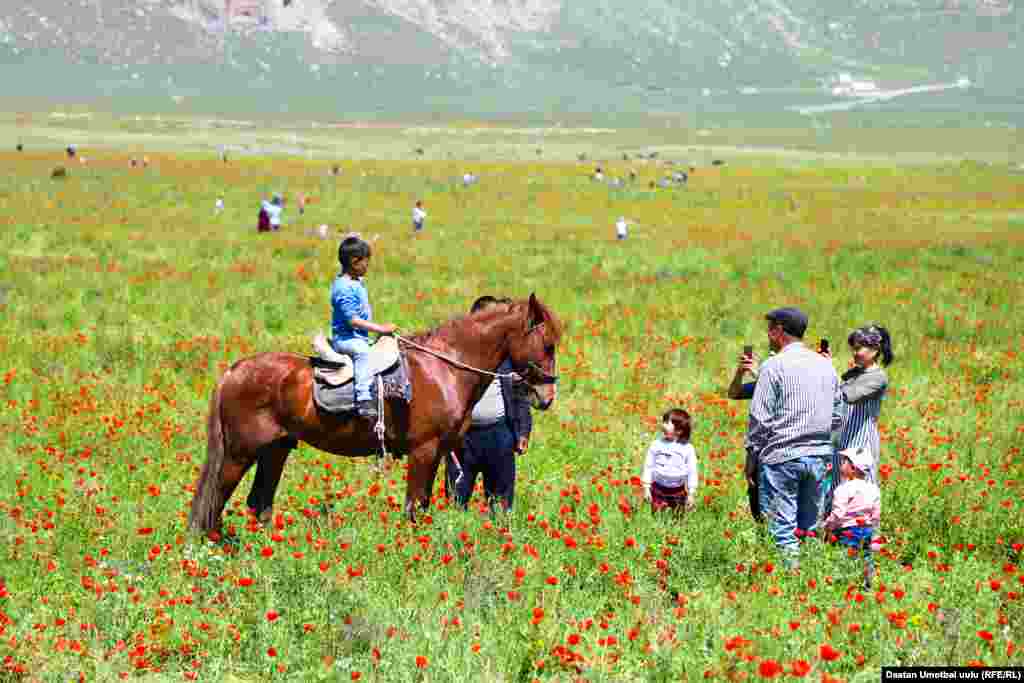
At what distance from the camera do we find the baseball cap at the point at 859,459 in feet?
25.9

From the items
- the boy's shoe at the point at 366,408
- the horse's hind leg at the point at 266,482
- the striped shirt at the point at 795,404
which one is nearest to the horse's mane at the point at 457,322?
the boy's shoe at the point at 366,408

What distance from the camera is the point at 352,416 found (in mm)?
8219

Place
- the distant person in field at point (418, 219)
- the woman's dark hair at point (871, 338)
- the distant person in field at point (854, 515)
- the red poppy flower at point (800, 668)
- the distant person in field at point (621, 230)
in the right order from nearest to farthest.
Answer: the red poppy flower at point (800, 668) < the distant person in field at point (854, 515) < the woman's dark hair at point (871, 338) < the distant person in field at point (621, 230) < the distant person in field at point (418, 219)

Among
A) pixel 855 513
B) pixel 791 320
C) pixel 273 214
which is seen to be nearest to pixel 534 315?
pixel 791 320

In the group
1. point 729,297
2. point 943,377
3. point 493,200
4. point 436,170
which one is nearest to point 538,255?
point 729,297

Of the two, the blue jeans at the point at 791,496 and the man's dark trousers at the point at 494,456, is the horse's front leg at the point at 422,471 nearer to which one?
the man's dark trousers at the point at 494,456

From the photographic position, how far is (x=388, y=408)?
8.22 meters

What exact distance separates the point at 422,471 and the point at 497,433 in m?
0.83

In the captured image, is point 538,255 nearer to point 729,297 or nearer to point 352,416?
point 729,297

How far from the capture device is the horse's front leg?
26.9 feet

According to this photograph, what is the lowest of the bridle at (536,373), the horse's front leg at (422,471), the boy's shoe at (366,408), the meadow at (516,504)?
the meadow at (516,504)

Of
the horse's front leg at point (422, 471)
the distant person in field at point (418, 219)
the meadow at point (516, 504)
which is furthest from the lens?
the distant person in field at point (418, 219)

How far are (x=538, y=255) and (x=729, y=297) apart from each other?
29.1ft

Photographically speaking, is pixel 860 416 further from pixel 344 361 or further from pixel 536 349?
pixel 344 361
